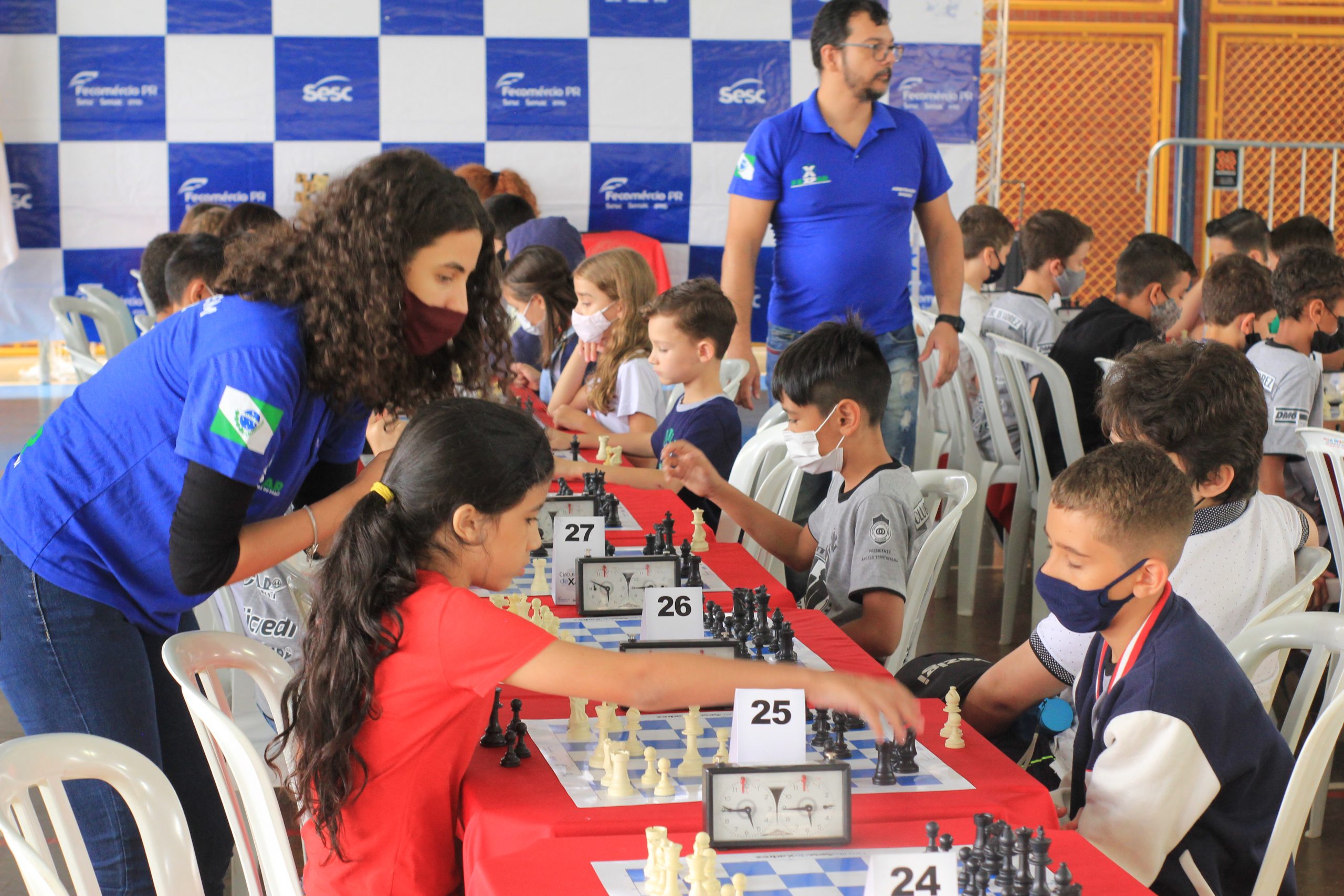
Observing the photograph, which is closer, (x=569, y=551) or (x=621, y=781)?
(x=621, y=781)

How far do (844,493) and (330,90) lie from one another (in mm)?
4932

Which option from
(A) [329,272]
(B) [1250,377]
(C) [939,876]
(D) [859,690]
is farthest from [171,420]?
(B) [1250,377]

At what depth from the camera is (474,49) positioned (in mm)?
6730

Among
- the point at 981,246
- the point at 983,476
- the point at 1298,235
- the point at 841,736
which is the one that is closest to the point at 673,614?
the point at 841,736

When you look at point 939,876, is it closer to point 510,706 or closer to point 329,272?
point 510,706

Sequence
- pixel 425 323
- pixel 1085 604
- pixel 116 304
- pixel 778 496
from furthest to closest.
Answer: pixel 116 304, pixel 778 496, pixel 425 323, pixel 1085 604

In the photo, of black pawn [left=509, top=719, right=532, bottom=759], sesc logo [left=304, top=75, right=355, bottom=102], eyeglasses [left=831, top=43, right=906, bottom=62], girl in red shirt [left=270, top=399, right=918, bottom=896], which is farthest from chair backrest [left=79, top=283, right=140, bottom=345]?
black pawn [left=509, top=719, right=532, bottom=759]

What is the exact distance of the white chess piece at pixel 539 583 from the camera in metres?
2.38

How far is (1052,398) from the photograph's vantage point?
4.32 meters

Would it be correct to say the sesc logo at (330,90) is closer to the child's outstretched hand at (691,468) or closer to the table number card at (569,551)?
the child's outstretched hand at (691,468)

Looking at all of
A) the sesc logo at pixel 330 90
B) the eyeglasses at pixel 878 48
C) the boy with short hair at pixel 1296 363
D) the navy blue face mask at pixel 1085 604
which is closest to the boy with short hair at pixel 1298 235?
the boy with short hair at pixel 1296 363

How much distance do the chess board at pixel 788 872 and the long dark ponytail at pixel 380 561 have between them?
40cm

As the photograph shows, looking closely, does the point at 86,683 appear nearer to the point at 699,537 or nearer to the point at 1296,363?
the point at 699,537

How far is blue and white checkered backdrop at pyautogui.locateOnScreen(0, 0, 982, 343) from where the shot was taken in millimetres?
6605
